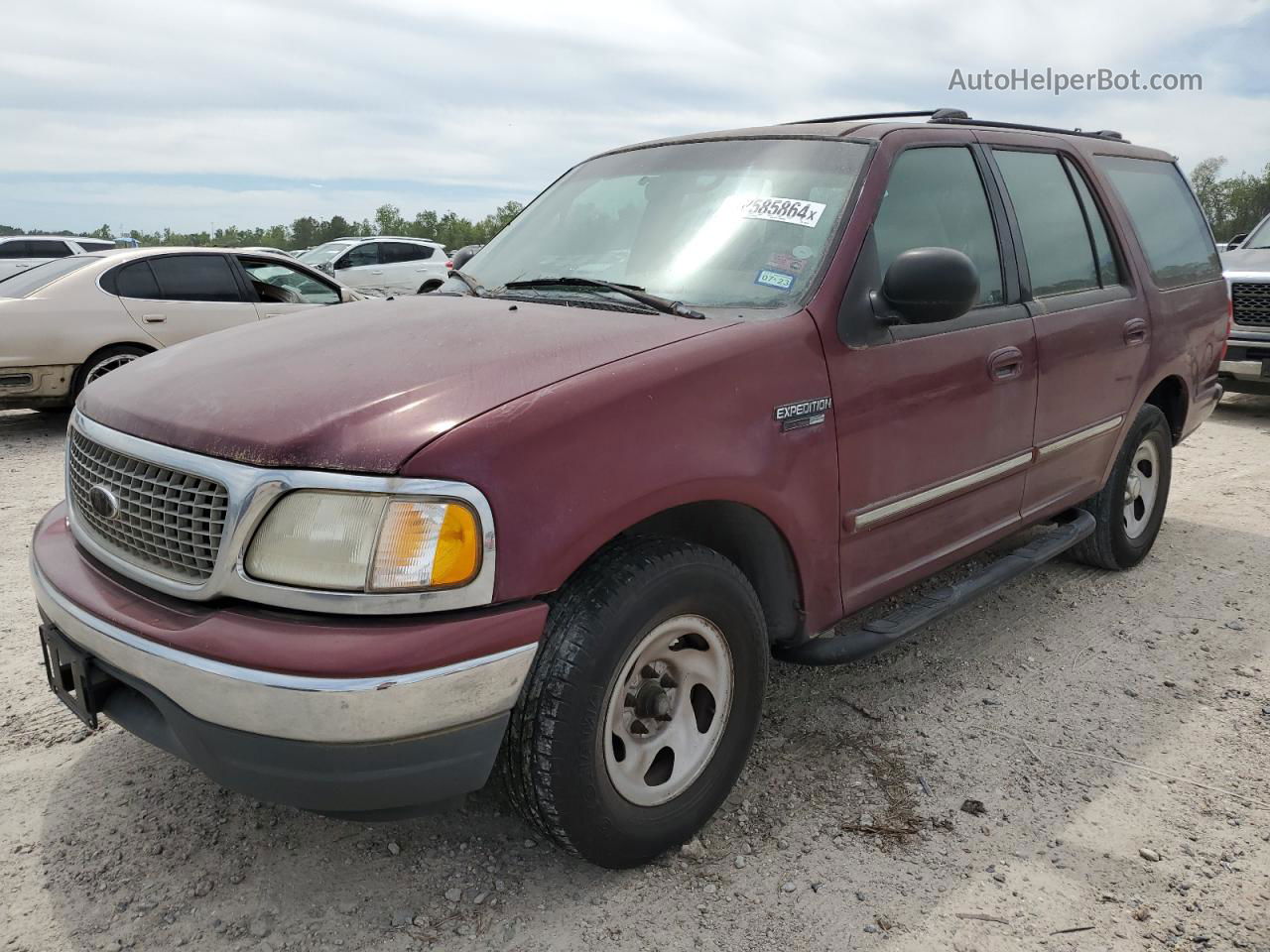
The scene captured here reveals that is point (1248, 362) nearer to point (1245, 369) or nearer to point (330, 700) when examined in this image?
point (1245, 369)

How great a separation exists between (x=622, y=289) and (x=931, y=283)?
33.8 inches

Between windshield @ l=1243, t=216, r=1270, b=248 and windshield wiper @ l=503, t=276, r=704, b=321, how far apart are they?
31.6 feet

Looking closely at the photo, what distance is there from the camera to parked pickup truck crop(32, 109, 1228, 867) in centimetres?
194

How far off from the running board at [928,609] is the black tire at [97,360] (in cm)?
662

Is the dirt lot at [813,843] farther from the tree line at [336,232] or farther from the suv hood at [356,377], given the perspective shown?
the tree line at [336,232]

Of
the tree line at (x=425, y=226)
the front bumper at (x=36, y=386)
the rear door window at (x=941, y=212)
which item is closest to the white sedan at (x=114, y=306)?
the front bumper at (x=36, y=386)

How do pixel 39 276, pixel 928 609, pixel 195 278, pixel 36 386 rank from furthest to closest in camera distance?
pixel 195 278 → pixel 39 276 → pixel 36 386 → pixel 928 609

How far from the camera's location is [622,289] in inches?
111

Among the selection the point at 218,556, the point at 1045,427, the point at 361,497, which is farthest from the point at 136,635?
the point at 1045,427

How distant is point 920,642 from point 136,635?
284 centimetres

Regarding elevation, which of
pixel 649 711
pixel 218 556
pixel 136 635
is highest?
pixel 218 556

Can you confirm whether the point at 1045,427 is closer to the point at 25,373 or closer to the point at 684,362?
the point at 684,362

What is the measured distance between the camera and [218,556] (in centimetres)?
199

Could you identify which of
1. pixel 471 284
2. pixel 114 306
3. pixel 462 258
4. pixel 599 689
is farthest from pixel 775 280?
pixel 114 306
